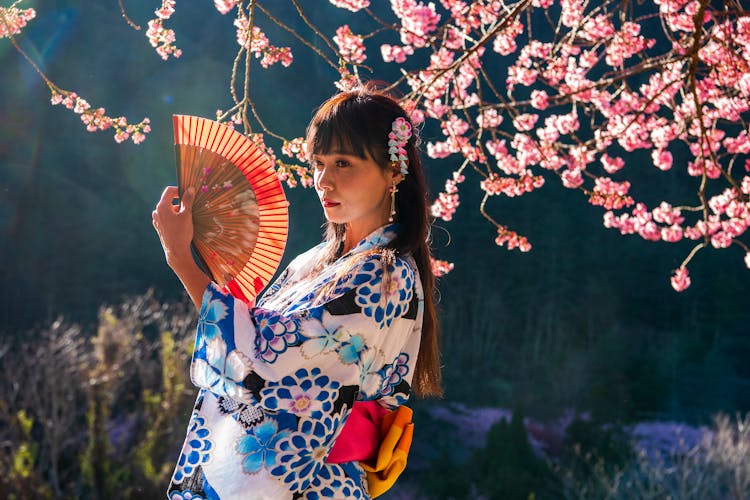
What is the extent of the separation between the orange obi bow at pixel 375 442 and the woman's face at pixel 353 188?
0.34 meters

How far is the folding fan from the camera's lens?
1397 mm

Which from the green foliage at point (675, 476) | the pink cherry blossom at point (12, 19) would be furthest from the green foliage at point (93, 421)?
the pink cherry blossom at point (12, 19)

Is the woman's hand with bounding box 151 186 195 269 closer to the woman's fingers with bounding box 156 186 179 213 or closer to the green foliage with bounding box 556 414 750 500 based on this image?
the woman's fingers with bounding box 156 186 179 213

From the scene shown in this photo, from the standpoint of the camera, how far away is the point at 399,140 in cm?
148

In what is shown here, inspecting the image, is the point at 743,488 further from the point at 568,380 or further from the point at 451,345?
the point at 451,345

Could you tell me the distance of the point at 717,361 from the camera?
8.51 metres

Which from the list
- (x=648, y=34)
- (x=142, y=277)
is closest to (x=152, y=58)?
(x=142, y=277)

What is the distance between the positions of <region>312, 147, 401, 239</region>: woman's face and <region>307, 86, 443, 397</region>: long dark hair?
2 cm

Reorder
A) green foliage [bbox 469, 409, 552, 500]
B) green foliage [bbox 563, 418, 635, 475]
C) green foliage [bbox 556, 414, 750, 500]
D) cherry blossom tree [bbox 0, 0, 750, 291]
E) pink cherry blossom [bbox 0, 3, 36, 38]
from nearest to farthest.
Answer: pink cherry blossom [bbox 0, 3, 36, 38] < cherry blossom tree [bbox 0, 0, 750, 291] < green foliage [bbox 556, 414, 750, 500] < green foliage [bbox 469, 409, 552, 500] < green foliage [bbox 563, 418, 635, 475]

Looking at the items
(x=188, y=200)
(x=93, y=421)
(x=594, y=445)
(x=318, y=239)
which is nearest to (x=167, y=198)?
(x=188, y=200)

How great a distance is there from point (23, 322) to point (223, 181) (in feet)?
22.7

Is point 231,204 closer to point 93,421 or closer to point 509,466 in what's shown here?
point 93,421

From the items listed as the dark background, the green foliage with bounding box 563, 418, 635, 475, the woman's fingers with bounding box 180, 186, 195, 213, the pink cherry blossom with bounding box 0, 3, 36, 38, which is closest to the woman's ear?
the woman's fingers with bounding box 180, 186, 195, 213

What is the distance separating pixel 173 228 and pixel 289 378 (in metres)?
0.31
